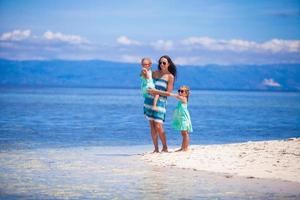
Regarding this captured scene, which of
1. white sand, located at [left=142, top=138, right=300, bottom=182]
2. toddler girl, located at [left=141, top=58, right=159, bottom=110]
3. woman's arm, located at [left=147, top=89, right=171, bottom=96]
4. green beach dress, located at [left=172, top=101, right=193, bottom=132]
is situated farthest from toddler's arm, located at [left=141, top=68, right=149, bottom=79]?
white sand, located at [left=142, top=138, right=300, bottom=182]

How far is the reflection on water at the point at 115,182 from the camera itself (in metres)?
8.13

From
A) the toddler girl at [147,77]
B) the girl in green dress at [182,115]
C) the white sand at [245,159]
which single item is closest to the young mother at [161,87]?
the toddler girl at [147,77]

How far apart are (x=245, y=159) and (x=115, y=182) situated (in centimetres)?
305

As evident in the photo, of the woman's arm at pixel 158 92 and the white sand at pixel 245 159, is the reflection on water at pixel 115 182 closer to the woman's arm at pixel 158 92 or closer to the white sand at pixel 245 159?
the white sand at pixel 245 159

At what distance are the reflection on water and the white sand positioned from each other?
39 cm

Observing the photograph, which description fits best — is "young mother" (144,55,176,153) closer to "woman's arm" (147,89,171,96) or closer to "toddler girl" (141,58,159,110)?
"woman's arm" (147,89,171,96)

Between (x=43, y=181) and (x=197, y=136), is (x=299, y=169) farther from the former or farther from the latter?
(x=197, y=136)

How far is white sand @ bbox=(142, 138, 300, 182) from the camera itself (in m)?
10.0

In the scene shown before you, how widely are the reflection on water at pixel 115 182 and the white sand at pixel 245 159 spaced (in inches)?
15.5

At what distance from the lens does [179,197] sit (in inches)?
314

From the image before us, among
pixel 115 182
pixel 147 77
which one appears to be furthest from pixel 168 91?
pixel 115 182

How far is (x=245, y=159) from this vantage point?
442 inches

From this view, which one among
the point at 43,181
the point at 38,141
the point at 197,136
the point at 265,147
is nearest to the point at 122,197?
the point at 43,181

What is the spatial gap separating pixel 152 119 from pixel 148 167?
1.70 metres
